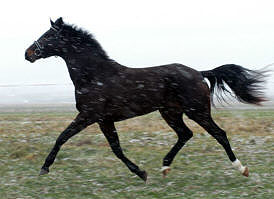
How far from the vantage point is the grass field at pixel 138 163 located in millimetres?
5992

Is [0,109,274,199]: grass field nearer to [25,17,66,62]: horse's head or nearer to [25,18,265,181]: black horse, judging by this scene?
[25,18,265,181]: black horse

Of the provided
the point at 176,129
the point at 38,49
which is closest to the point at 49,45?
the point at 38,49

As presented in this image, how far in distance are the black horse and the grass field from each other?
0.36 meters

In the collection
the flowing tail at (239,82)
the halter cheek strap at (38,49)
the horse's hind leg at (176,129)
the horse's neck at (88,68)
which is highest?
the halter cheek strap at (38,49)

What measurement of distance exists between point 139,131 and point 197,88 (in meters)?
4.76

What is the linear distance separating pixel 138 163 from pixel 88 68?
7.34ft

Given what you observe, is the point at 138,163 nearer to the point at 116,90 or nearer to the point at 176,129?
the point at 176,129

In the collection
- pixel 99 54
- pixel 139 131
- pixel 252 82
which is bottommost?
pixel 139 131

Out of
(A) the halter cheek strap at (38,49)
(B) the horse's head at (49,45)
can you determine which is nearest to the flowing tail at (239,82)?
(B) the horse's head at (49,45)

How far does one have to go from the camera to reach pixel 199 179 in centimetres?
661

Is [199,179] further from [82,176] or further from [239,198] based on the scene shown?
[82,176]

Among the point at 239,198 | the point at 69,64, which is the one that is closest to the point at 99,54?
the point at 69,64

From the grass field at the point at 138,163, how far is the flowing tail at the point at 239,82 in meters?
1.19

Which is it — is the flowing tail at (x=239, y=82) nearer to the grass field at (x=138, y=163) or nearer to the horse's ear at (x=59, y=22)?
the grass field at (x=138, y=163)
